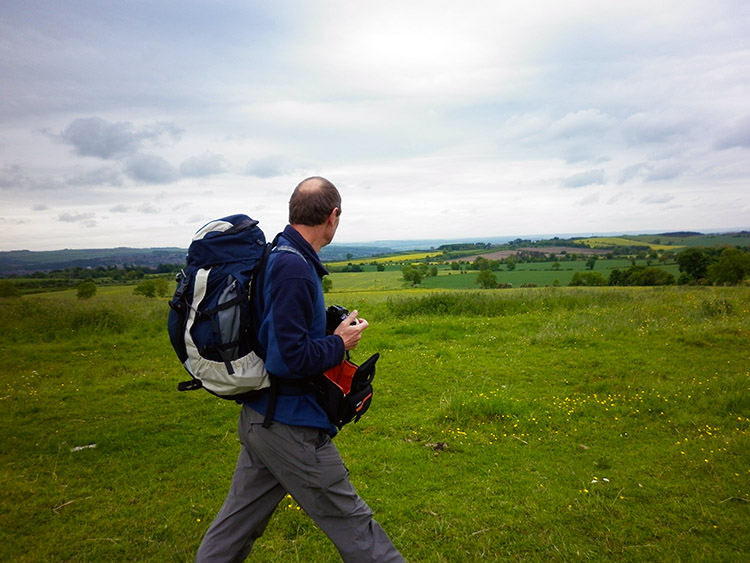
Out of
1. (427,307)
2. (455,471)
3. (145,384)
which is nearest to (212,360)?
(455,471)

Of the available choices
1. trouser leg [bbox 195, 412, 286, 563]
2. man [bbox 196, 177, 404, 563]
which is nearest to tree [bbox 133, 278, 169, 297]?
trouser leg [bbox 195, 412, 286, 563]

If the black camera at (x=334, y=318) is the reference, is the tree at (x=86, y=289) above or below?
below

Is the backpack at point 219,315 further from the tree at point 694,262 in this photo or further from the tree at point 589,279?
the tree at point 694,262

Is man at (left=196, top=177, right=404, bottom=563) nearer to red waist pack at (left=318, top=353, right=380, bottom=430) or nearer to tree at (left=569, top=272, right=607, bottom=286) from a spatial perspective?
red waist pack at (left=318, top=353, right=380, bottom=430)

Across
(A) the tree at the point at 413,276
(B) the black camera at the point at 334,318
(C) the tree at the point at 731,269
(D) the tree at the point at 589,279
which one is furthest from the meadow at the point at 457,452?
(D) the tree at the point at 589,279

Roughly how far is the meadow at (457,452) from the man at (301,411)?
154cm

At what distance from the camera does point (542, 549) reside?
415 centimetres

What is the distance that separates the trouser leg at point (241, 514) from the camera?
9.91 ft

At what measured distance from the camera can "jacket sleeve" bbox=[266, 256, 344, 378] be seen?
2.56m

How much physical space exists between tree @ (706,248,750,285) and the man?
118 ft

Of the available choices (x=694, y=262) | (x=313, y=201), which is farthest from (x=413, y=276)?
(x=313, y=201)

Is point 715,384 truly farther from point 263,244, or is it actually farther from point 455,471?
point 263,244

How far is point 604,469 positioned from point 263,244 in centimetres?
530

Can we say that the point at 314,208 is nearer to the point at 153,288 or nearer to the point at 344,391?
the point at 344,391
